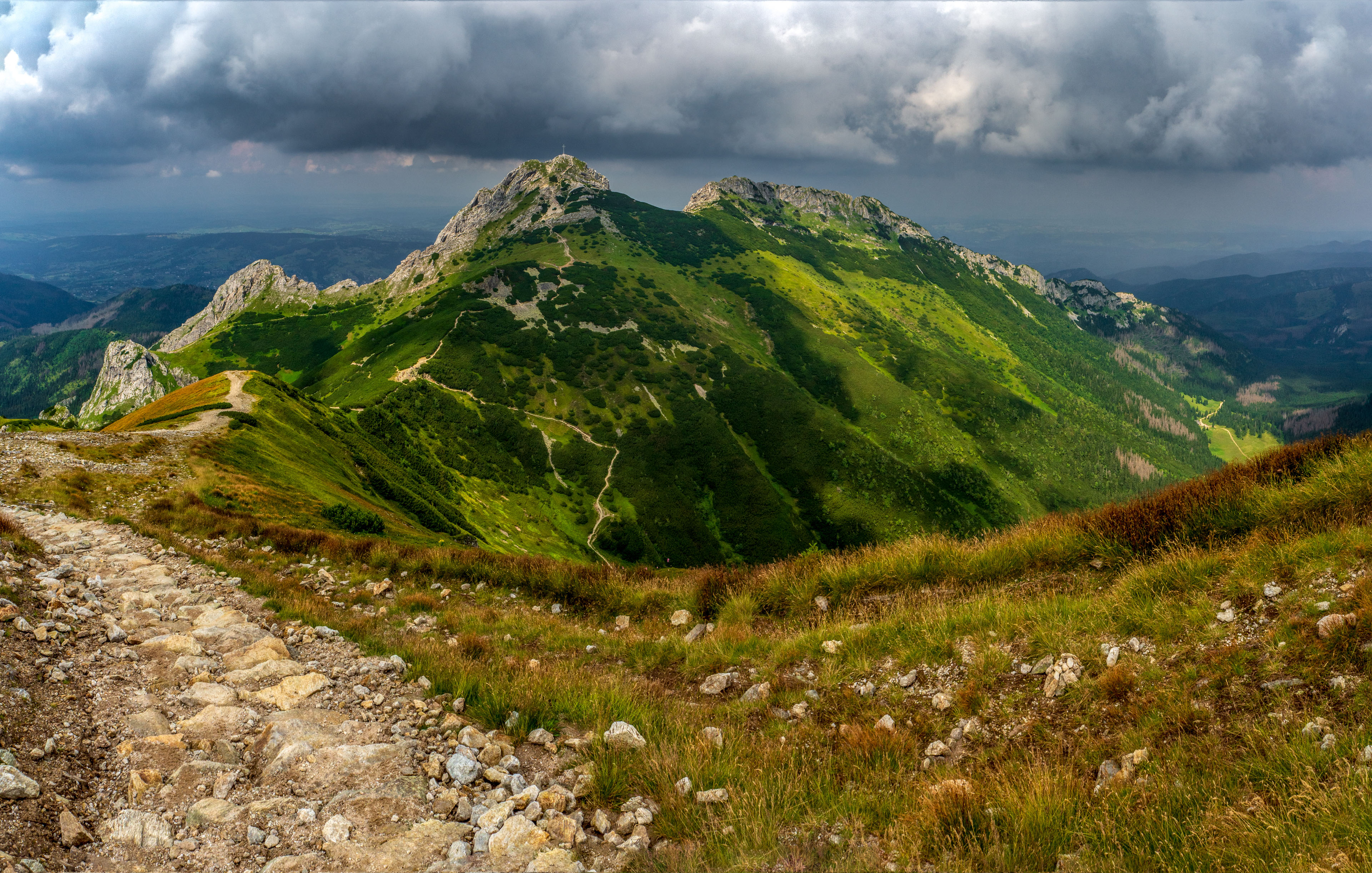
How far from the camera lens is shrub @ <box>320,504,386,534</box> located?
26781mm

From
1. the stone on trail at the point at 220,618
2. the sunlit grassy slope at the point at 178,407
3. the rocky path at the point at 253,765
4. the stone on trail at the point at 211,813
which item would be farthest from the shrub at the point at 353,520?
the stone on trail at the point at 211,813

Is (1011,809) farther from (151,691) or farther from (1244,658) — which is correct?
(151,691)

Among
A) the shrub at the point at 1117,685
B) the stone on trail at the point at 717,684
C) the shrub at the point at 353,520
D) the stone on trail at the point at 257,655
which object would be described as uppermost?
the shrub at the point at 1117,685

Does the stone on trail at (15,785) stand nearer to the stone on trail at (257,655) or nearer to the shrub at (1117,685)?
the stone on trail at (257,655)

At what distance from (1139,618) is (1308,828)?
3707 mm

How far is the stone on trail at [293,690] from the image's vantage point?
800cm

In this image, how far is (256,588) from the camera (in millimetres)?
12648

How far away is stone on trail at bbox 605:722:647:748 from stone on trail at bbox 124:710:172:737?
5315 mm

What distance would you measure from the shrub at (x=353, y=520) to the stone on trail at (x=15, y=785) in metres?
22.4

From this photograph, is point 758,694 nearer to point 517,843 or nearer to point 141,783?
point 517,843

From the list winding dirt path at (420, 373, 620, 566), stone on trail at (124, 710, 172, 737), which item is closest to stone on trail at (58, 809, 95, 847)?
stone on trail at (124, 710, 172, 737)

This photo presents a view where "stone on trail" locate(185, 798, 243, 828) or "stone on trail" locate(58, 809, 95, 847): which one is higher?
"stone on trail" locate(58, 809, 95, 847)

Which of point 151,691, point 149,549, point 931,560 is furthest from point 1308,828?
point 149,549

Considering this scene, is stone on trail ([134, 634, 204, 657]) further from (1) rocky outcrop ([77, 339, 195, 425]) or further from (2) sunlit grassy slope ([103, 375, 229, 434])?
(1) rocky outcrop ([77, 339, 195, 425])
